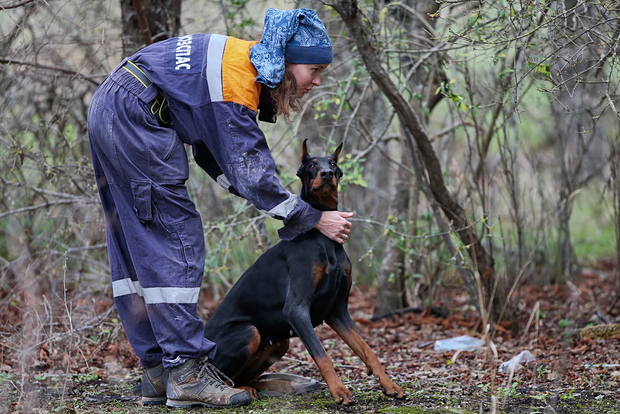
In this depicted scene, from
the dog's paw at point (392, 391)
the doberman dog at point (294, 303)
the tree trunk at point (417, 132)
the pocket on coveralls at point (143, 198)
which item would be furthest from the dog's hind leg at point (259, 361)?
the tree trunk at point (417, 132)

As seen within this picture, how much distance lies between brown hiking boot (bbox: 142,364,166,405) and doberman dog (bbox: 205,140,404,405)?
0.33 m

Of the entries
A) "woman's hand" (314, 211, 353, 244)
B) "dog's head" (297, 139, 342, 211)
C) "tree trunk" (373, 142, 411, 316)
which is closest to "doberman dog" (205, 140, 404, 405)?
"dog's head" (297, 139, 342, 211)

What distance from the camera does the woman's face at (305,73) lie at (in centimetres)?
354

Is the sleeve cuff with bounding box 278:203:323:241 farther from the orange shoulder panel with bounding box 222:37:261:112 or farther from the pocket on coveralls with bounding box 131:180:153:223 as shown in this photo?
the pocket on coveralls with bounding box 131:180:153:223

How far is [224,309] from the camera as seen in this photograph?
12.7ft

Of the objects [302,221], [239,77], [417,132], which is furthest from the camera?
[417,132]

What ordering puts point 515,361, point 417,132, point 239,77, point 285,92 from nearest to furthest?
point 239,77
point 285,92
point 515,361
point 417,132

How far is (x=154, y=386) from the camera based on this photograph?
3754mm

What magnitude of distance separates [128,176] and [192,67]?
684 mm

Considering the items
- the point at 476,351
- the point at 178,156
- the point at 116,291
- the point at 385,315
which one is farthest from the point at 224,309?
the point at 385,315

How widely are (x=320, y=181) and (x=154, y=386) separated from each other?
154 cm

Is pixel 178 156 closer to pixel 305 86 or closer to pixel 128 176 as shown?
pixel 128 176

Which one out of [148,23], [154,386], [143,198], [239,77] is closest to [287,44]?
[239,77]

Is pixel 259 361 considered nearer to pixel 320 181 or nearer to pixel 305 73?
pixel 320 181
